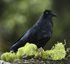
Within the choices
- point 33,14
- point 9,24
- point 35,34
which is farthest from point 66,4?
point 35,34

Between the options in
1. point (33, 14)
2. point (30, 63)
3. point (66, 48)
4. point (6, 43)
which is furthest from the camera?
point (33, 14)

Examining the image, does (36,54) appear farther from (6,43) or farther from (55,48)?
(6,43)

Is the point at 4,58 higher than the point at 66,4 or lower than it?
lower

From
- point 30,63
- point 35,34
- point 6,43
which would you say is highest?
point 6,43

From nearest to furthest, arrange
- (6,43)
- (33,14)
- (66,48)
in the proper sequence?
(66,48)
(6,43)
(33,14)

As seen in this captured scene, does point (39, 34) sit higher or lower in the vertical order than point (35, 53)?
higher

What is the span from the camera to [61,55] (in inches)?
286

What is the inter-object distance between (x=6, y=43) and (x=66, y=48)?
26.1ft

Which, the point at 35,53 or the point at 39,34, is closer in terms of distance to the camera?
the point at 35,53

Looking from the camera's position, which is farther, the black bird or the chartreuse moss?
the black bird

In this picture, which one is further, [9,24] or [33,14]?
[33,14]

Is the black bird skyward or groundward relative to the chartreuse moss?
skyward

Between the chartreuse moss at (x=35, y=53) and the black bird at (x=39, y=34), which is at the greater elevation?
the black bird at (x=39, y=34)

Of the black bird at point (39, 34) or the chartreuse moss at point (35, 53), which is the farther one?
the black bird at point (39, 34)
